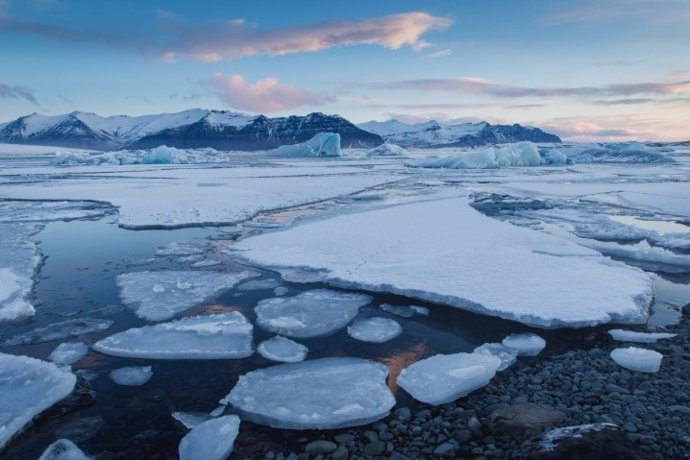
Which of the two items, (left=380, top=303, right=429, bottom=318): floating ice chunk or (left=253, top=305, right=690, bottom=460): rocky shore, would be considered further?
(left=380, top=303, right=429, bottom=318): floating ice chunk

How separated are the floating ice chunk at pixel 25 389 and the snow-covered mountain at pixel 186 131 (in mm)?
134531

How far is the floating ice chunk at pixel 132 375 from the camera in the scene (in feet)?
12.0

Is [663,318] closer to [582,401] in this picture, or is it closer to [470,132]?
[582,401]

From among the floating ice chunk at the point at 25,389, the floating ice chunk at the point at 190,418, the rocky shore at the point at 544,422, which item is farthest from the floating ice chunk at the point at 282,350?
the floating ice chunk at the point at 25,389

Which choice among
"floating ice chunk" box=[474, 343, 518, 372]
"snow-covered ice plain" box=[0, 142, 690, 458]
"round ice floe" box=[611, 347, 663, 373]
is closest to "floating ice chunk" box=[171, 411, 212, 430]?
"snow-covered ice plain" box=[0, 142, 690, 458]

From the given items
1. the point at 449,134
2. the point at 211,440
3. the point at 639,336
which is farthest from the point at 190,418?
the point at 449,134

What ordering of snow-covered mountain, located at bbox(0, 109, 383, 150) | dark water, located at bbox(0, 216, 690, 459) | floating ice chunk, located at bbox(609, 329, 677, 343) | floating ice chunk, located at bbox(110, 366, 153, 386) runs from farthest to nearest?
snow-covered mountain, located at bbox(0, 109, 383, 150), floating ice chunk, located at bbox(609, 329, 677, 343), floating ice chunk, located at bbox(110, 366, 153, 386), dark water, located at bbox(0, 216, 690, 459)

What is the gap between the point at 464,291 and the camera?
5230 mm

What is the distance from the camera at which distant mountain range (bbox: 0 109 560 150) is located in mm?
137750

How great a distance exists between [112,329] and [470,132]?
169519mm

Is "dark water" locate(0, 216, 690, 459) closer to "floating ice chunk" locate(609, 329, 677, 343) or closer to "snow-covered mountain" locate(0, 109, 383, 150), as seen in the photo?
"floating ice chunk" locate(609, 329, 677, 343)

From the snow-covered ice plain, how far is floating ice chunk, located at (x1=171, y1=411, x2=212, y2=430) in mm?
20

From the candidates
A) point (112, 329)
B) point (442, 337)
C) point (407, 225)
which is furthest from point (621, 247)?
point (112, 329)

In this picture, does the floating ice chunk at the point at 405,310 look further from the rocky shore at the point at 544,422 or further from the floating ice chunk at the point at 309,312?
the rocky shore at the point at 544,422
